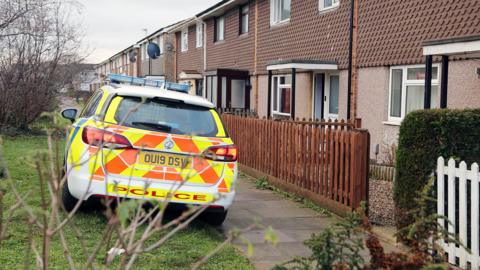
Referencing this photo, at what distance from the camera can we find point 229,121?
42.1 feet

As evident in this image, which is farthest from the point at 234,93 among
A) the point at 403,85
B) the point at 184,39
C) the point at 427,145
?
the point at 427,145

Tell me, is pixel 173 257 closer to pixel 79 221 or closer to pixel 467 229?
pixel 79 221

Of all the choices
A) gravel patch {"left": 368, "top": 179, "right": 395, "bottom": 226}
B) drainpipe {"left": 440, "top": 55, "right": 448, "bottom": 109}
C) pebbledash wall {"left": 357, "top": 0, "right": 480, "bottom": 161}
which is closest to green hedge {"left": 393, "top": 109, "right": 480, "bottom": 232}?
gravel patch {"left": 368, "top": 179, "right": 395, "bottom": 226}

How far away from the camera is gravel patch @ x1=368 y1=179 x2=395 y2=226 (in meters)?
7.00

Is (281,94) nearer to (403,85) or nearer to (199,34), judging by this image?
(403,85)

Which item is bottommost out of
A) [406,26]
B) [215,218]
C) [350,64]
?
[215,218]

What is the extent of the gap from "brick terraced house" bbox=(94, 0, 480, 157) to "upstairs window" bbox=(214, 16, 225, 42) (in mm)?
623

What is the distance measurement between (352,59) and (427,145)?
8.69 m

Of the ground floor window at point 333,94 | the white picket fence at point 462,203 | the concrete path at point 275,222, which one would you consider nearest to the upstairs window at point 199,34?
the ground floor window at point 333,94

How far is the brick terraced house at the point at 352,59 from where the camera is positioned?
32.4ft

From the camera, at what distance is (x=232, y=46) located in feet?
75.9

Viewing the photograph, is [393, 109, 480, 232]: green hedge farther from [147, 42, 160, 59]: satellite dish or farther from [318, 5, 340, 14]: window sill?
[147, 42, 160, 59]: satellite dish

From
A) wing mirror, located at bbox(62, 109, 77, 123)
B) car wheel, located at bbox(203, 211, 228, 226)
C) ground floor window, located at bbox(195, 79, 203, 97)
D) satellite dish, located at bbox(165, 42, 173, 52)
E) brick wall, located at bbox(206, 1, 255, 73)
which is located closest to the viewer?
car wheel, located at bbox(203, 211, 228, 226)

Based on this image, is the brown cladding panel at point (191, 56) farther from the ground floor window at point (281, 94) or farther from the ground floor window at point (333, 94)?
the ground floor window at point (333, 94)
